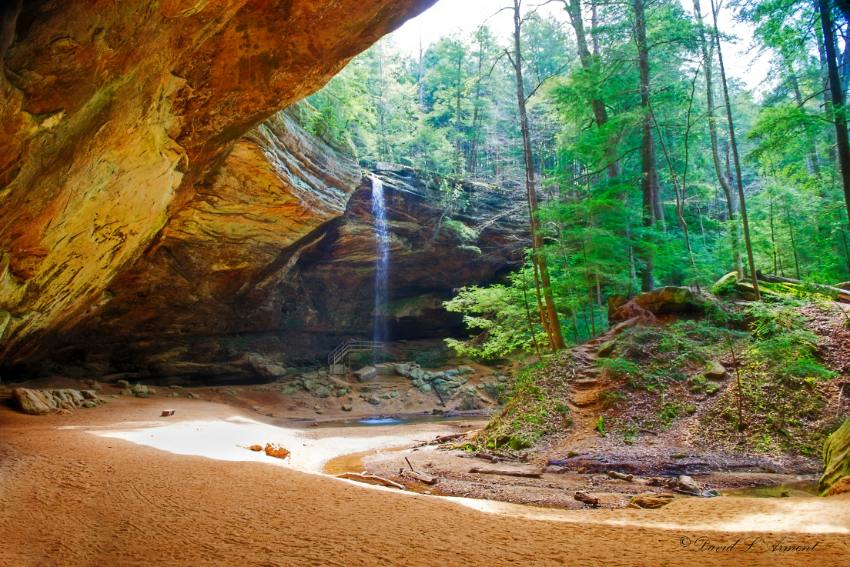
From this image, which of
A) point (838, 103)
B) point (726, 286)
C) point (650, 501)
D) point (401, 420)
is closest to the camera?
point (650, 501)

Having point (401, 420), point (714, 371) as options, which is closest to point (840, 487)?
point (714, 371)

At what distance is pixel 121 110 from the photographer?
5.81 metres

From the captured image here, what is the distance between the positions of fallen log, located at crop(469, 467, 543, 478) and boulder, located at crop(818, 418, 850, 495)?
3142mm

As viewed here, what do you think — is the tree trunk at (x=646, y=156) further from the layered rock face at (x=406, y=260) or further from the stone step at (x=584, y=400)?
the layered rock face at (x=406, y=260)

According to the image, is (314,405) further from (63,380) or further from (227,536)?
(227,536)

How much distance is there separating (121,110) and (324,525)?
18.6ft

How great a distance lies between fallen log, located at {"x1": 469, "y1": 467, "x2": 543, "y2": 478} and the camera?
638 cm

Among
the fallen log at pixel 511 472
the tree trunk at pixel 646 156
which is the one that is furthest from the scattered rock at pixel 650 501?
the tree trunk at pixel 646 156

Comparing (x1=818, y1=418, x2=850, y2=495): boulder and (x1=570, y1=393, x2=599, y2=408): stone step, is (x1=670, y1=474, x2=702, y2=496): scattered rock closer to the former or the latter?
(x1=818, y1=418, x2=850, y2=495): boulder

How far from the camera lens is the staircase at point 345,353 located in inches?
878

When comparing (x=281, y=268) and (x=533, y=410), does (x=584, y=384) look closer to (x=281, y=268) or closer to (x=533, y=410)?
(x=533, y=410)

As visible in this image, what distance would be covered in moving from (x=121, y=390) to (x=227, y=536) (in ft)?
51.2

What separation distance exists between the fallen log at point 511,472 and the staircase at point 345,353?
622 inches

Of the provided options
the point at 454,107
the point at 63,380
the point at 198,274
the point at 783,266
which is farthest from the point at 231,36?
the point at 454,107
